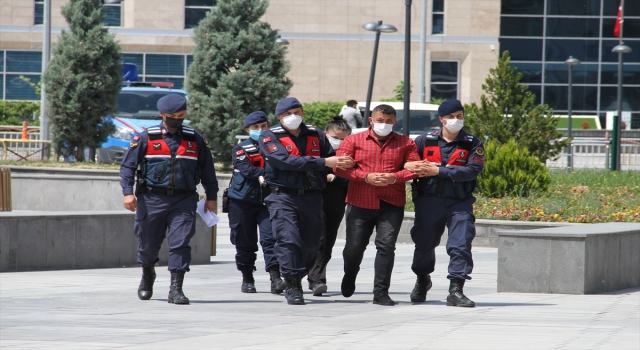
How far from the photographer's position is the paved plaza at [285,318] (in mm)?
6609

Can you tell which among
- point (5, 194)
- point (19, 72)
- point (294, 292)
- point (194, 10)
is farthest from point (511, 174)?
point (19, 72)

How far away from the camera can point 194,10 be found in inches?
1716

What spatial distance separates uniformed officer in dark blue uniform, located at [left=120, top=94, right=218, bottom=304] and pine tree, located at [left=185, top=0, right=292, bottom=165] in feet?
39.9

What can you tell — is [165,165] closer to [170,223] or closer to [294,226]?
[170,223]

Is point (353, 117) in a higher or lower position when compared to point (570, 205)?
higher

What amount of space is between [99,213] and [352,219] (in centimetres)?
372

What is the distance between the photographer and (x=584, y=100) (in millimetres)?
45688

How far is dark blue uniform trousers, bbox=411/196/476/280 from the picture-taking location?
8.51 metres

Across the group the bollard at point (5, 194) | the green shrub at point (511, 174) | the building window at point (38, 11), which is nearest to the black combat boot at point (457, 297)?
the green shrub at point (511, 174)

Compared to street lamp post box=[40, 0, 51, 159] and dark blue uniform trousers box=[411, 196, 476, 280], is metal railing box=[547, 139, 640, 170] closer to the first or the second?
street lamp post box=[40, 0, 51, 159]

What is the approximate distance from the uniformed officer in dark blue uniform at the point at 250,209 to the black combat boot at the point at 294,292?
0.60m

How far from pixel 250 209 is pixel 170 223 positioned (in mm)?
939

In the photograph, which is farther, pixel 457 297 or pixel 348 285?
pixel 348 285

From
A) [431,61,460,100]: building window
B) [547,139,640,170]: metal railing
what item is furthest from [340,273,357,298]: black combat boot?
[431,61,460,100]: building window
